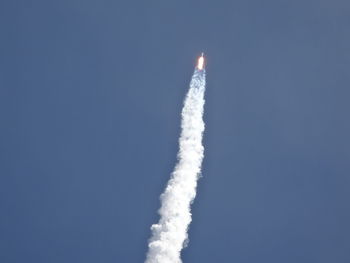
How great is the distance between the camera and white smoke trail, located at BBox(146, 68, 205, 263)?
171 ft

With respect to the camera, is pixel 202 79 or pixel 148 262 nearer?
pixel 148 262

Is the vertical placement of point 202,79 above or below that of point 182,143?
above

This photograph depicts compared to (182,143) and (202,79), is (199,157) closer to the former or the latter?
(182,143)

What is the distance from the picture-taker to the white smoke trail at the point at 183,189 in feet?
171

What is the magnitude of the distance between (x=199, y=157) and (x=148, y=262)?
30.4 feet

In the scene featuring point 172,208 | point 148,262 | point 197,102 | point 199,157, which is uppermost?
point 197,102

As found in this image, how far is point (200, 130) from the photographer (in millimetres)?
56094

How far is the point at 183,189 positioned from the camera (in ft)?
177

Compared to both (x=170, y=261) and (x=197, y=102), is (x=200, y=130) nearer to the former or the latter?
(x=197, y=102)

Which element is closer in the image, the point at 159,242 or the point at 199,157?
the point at 159,242

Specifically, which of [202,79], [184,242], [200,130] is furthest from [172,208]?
[202,79]

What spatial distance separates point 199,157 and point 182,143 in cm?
178

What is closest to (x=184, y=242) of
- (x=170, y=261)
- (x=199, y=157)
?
(x=170, y=261)

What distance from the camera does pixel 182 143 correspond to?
2199 inches
